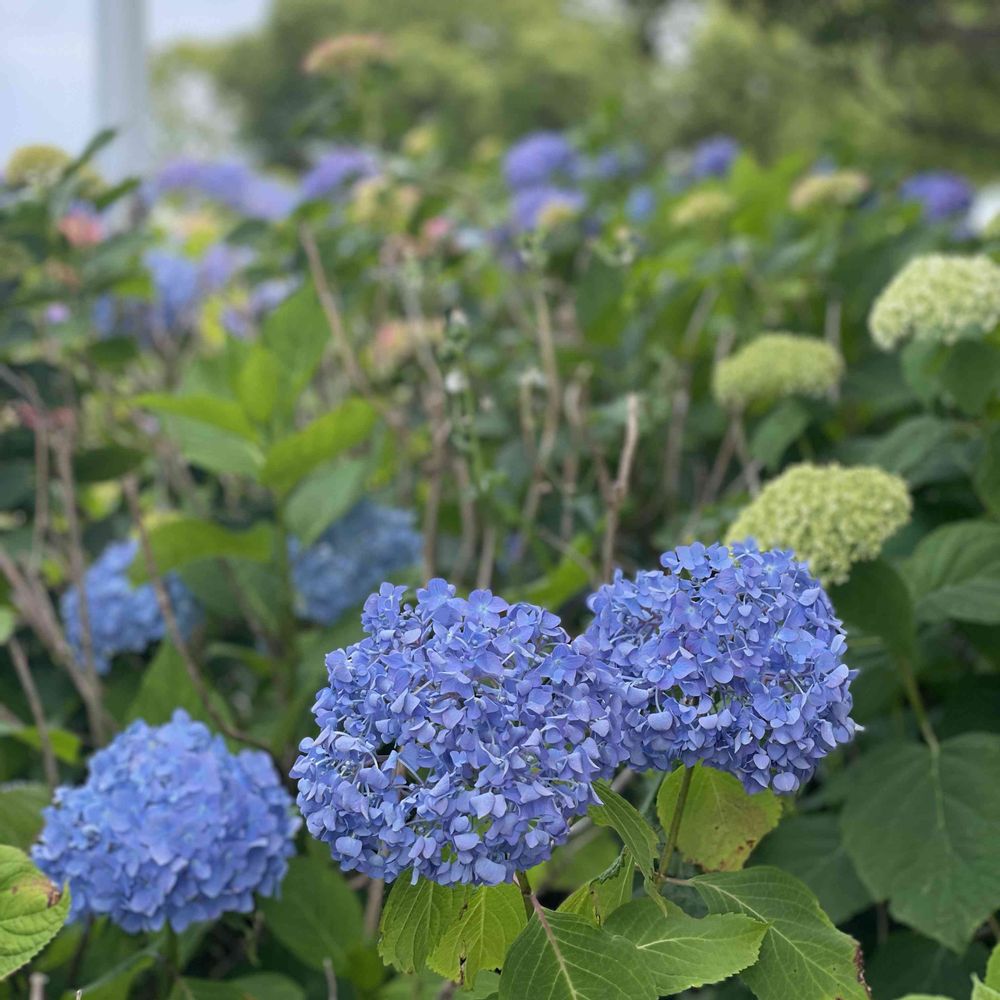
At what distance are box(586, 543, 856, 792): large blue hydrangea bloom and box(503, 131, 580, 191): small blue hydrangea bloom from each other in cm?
290

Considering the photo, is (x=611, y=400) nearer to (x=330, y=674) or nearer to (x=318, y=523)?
(x=318, y=523)

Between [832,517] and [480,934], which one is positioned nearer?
[480,934]

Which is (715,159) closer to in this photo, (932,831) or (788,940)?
(932,831)

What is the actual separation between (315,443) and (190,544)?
21cm

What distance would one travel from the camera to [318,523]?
179cm

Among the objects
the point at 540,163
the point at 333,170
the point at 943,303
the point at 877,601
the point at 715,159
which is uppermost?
the point at 943,303

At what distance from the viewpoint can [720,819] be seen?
109 cm

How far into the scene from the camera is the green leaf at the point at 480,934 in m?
0.96

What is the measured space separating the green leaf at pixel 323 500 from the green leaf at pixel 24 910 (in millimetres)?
732

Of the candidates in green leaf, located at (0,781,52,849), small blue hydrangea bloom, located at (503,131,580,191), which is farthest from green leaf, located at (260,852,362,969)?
Answer: small blue hydrangea bloom, located at (503,131,580,191)

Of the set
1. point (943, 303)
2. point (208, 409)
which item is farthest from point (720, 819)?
point (208, 409)

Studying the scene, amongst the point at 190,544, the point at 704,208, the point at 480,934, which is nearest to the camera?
the point at 480,934

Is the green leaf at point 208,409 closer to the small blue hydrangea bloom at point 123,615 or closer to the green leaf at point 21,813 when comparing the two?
the small blue hydrangea bloom at point 123,615

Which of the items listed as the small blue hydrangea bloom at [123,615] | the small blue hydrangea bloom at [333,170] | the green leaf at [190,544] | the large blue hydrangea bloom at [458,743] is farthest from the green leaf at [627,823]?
the small blue hydrangea bloom at [333,170]
